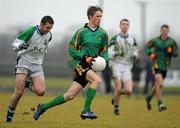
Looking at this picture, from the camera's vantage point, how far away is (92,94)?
12281mm

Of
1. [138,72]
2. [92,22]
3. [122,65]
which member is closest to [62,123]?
[92,22]

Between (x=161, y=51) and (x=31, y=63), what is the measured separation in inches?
257

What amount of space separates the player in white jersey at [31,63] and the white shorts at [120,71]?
4514mm

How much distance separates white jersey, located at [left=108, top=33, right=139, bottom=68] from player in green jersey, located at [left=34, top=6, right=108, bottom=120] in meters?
4.64

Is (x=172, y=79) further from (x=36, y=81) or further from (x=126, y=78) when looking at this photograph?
(x=36, y=81)

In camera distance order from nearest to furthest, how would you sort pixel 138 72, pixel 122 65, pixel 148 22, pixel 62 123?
pixel 62 123 → pixel 122 65 → pixel 138 72 → pixel 148 22

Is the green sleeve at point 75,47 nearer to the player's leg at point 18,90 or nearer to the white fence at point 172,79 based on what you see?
the player's leg at point 18,90

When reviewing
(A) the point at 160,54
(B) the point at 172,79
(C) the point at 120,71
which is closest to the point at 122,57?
(C) the point at 120,71

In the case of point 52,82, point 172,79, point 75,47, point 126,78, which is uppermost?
point 75,47

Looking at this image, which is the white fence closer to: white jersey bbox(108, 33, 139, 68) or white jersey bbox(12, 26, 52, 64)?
white jersey bbox(108, 33, 139, 68)

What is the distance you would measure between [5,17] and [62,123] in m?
21.5

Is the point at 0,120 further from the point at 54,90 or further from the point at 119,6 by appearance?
the point at 119,6

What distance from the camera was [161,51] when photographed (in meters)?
18.8

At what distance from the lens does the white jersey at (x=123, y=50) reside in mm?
17422
